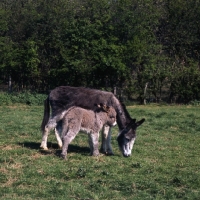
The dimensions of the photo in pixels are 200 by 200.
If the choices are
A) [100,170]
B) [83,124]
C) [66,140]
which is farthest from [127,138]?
[100,170]

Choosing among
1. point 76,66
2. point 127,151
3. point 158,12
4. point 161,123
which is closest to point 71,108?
point 127,151

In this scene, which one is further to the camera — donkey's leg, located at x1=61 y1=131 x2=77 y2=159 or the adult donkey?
the adult donkey

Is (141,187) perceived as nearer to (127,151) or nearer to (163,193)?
(163,193)

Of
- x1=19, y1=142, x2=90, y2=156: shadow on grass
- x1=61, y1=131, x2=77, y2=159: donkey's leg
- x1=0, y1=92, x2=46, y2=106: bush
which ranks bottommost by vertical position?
x1=0, y1=92, x2=46, y2=106: bush

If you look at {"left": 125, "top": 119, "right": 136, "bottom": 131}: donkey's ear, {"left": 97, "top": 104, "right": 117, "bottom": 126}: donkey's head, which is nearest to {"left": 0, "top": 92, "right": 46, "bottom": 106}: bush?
{"left": 97, "top": 104, "right": 117, "bottom": 126}: donkey's head

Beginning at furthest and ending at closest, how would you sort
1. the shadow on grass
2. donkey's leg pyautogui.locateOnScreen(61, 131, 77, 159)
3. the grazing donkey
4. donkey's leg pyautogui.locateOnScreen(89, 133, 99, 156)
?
the shadow on grass → donkey's leg pyautogui.locateOnScreen(89, 133, 99, 156) → the grazing donkey → donkey's leg pyautogui.locateOnScreen(61, 131, 77, 159)

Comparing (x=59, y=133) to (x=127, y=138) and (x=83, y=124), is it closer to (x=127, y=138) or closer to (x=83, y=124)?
(x=83, y=124)

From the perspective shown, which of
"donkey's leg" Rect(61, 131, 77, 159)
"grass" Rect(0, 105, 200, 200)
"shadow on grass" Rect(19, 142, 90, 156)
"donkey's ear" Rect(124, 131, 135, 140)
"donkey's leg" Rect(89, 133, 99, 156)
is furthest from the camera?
"shadow on grass" Rect(19, 142, 90, 156)

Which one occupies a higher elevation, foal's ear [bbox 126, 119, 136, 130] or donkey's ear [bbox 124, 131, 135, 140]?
foal's ear [bbox 126, 119, 136, 130]

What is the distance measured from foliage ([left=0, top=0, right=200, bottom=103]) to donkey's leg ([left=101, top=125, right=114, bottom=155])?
18.8 m

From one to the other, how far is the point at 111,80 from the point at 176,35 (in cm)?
751

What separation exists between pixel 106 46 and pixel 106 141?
19990 mm

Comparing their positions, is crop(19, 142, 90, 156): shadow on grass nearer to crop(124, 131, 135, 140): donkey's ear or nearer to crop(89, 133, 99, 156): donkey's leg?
crop(89, 133, 99, 156): donkey's leg

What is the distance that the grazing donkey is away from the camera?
442 inches
